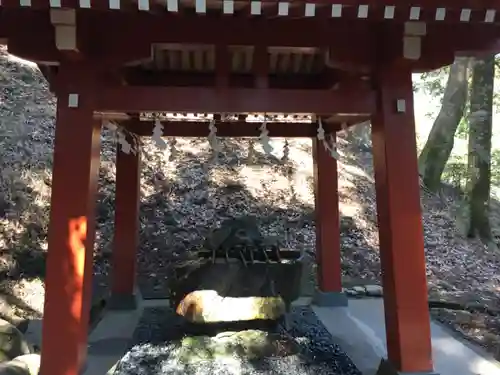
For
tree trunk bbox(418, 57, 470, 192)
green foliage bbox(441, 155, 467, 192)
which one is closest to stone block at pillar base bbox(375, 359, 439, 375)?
tree trunk bbox(418, 57, 470, 192)

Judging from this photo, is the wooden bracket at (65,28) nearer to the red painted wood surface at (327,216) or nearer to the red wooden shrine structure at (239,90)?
the red wooden shrine structure at (239,90)

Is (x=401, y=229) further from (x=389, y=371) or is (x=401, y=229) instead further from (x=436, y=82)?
(x=436, y=82)

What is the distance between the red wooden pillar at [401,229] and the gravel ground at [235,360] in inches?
24.0

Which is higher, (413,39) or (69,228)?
(413,39)

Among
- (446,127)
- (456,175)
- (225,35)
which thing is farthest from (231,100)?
(456,175)

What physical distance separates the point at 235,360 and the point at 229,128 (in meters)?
2.81

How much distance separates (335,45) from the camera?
3.53 meters

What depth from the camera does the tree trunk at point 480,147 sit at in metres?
8.72

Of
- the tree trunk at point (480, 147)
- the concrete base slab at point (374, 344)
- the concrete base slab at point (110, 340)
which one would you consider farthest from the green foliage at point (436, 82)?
the concrete base slab at point (110, 340)

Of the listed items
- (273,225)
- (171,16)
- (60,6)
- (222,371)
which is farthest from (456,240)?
(60,6)

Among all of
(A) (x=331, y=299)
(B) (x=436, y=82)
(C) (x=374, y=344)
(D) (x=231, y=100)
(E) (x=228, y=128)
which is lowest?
(C) (x=374, y=344)

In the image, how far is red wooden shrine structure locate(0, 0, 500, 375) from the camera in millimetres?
3293

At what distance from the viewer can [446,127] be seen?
1072cm

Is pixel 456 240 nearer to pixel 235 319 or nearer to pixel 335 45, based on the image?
pixel 235 319
